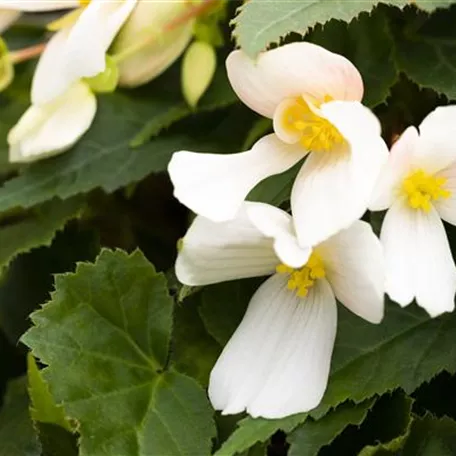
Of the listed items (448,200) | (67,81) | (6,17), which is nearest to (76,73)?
(67,81)

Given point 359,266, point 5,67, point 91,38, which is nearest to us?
point 359,266

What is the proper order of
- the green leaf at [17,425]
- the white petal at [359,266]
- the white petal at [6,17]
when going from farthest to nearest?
the white petal at [6,17], the green leaf at [17,425], the white petal at [359,266]

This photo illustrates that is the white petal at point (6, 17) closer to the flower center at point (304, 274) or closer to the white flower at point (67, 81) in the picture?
the white flower at point (67, 81)

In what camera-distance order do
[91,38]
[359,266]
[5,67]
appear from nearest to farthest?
[359,266] → [91,38] → [5,67]

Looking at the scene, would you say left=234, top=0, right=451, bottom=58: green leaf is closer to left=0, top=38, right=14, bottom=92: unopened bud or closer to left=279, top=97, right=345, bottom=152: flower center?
left=279, top=97, right=345, bottom=152: flower center

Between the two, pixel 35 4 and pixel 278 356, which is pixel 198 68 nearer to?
pixel 35 4

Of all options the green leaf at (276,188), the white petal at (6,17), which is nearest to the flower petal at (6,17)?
the white petal at (6,17)
